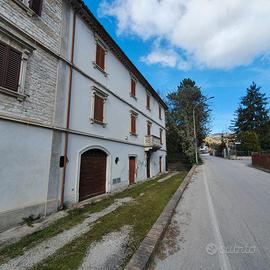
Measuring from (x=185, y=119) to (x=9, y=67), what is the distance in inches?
1154

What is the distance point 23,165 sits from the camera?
6.38 metres

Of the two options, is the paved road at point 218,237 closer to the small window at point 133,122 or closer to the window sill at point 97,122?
the window sill at point 97,122

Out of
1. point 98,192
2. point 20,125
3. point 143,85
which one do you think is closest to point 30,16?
point 20,125

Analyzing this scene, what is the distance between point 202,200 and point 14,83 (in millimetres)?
8410

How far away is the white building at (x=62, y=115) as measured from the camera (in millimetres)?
6199

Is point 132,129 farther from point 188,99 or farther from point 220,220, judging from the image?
point 188,99

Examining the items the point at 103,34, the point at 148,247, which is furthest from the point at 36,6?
the point at 148,247

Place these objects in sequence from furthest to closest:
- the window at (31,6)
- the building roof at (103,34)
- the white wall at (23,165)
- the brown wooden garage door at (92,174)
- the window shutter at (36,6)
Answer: the brown wooden garage door at (92,174) → the building roof at (103,34) → the window shutter at (36,6) → the window at (31,6) → the white wall at (23,165)

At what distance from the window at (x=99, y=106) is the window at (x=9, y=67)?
4508 millimetres

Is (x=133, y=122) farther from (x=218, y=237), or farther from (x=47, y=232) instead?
(x=218, y=237)

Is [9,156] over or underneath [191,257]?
over

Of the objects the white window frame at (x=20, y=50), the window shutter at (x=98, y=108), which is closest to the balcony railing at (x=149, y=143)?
the window shutter at (x=98, y=108)

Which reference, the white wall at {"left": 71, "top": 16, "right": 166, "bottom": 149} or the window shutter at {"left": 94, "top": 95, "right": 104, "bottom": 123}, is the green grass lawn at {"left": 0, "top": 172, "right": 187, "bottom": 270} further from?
the window shutter at {"left": 94, "top": 95, "right": 104, "bottom": 123}

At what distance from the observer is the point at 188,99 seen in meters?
36.2
